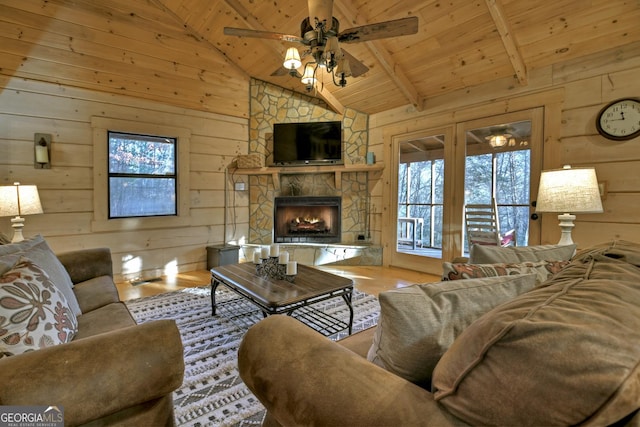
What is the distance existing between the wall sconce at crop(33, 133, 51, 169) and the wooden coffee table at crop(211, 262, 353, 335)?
2.37m

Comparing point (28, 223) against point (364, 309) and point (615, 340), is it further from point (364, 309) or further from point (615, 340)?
point (615, 340)

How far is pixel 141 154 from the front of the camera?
3867mm

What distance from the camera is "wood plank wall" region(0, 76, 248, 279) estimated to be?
3.11 m

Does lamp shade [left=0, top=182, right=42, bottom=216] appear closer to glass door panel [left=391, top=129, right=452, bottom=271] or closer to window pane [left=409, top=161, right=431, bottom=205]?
glass door panel [left=391, top=129, right=452, bottom=271]

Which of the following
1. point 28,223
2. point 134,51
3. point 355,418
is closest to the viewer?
point 355,418

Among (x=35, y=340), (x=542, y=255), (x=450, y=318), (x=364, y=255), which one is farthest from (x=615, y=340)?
(x=364, y=255)

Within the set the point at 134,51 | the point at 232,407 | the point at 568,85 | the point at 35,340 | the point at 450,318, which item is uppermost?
the point at 134,51

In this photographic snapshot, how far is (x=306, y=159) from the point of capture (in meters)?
4.66

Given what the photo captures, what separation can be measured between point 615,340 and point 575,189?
2226mm

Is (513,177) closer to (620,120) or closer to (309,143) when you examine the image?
(620,120)

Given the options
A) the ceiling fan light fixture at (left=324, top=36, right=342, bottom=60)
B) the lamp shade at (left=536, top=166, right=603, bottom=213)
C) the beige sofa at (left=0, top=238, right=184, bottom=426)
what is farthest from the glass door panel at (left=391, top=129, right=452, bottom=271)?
the beige sofa at (left=0, top=238, right=184, bottom=426)

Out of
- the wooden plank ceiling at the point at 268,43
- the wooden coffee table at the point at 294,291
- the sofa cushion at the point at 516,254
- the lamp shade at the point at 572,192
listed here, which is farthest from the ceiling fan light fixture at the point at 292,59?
the lamp shade at the point at 572,192

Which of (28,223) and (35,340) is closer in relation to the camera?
(35,340)

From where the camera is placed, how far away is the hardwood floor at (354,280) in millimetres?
3420
